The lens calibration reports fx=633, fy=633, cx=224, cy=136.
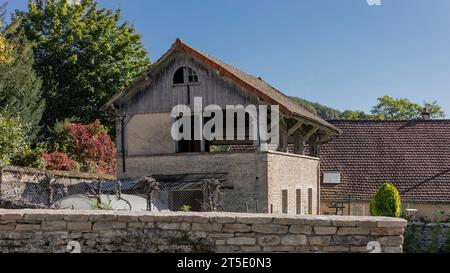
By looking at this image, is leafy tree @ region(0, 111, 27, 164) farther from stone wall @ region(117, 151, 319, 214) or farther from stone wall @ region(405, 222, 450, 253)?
stone wall @ region(405, 222, 450, 253)

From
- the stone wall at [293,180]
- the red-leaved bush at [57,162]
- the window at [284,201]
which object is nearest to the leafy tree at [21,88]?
the red-leaved bush at [57,162]

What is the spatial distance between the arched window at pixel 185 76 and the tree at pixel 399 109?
3899 centimetres

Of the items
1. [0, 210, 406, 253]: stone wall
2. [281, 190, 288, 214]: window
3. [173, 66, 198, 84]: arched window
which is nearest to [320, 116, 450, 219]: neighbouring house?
[281, 190, 288, 214]: window

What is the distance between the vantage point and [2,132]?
2498cm

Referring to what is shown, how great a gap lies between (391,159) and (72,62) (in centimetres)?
1900

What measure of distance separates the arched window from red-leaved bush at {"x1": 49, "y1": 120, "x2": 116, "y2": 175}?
12809 mm

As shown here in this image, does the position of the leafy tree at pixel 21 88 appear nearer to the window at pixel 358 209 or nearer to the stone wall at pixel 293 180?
the stone wall at pixel 293 180

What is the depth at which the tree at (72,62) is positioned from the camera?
37406 millimetres

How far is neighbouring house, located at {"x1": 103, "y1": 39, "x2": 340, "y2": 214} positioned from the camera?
1925 centimetres

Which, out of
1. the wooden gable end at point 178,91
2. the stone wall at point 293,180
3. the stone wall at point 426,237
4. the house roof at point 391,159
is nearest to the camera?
the stone wall at point 426,237
